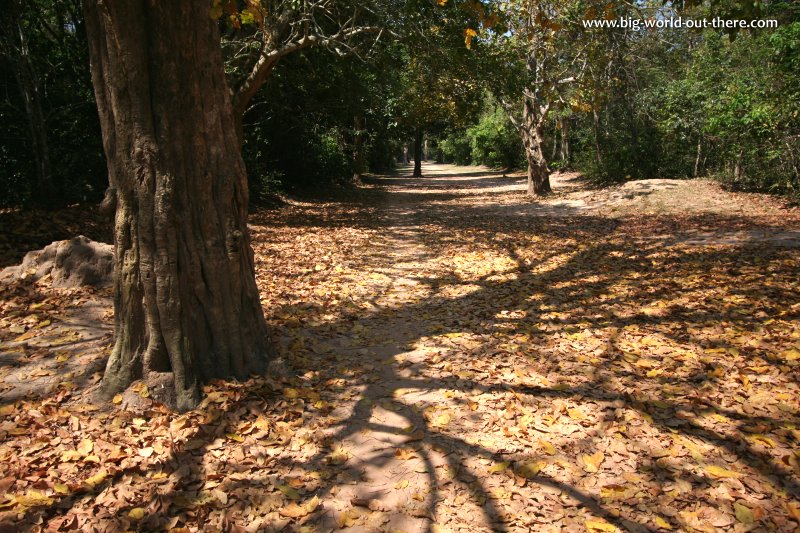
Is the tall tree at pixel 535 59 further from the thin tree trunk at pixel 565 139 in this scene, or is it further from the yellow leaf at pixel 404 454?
the yellow leaf at pixel 404 454

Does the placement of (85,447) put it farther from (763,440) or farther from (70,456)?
(763,440)

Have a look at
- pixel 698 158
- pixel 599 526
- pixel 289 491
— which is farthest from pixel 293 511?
pixel 698 158

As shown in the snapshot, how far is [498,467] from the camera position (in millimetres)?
3129

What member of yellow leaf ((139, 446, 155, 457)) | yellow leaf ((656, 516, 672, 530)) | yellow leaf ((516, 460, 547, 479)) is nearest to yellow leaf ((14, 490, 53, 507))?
Result: yellow leaf ((139, 446, 155, 457))

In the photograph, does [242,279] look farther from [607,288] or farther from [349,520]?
[607,288]

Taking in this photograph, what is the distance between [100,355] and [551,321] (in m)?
4.46

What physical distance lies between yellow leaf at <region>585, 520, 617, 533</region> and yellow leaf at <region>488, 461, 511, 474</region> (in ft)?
1.95

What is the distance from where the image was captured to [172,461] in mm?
3107

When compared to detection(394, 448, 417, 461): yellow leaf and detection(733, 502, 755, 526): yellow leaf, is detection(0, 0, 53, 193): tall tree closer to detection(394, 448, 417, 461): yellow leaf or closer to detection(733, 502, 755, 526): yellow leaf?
detection(394, 448, 417, 461): yellow leaf

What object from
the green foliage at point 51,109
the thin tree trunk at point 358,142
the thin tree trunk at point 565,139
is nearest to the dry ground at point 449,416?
the green foliage at point 51,109

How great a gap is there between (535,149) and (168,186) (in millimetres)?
16863

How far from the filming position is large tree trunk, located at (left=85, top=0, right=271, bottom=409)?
344 cm

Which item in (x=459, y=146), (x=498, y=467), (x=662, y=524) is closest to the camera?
(x=662, y=524)

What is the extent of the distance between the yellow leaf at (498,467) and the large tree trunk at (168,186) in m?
2.17
